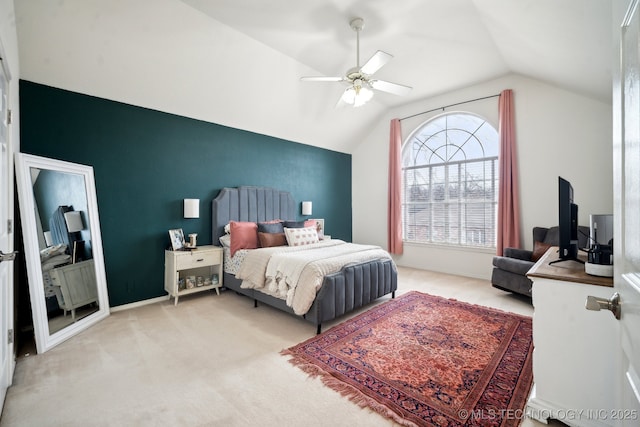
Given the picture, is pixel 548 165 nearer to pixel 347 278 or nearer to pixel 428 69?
pixel 428 69

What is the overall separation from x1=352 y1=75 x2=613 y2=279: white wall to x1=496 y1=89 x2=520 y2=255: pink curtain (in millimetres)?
102

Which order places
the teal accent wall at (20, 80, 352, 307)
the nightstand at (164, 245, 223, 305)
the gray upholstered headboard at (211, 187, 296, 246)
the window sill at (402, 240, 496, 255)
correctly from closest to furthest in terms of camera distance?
the teal accent wall at (20, 80, 352, 307)
the nightstand at (164, 245, 223, 305)
the gray upholstered headboard at (211, 187, 296, 246)
the window sill at (402, 240, 496, 255)

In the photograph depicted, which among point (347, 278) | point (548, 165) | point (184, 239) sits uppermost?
point (548, 165)

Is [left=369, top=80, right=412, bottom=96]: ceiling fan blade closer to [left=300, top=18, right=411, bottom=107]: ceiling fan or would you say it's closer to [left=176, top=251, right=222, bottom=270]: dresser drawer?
[left=300, top=18, right=411, bottom=107]: ceiling fan

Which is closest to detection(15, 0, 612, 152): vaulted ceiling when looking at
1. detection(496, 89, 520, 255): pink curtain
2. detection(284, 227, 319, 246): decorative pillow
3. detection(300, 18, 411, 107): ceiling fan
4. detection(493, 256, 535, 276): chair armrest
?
detection(300, 18, 411, 107): ceiling fan

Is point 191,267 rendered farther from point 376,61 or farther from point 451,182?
point 451,182

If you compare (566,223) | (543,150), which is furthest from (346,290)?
(543,150)

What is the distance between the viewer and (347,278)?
2865 mm

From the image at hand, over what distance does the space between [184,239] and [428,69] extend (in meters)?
4.28

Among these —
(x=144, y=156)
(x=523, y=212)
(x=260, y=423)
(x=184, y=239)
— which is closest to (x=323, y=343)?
(x=260, y=423)

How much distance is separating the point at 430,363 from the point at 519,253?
101 inches

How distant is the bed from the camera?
8.81ft

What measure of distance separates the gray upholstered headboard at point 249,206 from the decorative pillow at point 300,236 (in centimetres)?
87

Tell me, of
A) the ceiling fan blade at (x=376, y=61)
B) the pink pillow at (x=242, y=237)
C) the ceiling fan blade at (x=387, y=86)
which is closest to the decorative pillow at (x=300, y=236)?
the pink pillow at (x=242, y=237)
